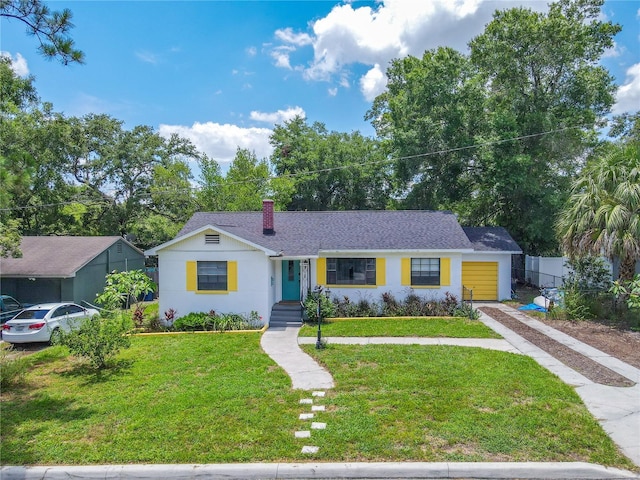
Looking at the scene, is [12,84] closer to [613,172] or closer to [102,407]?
[102,407]

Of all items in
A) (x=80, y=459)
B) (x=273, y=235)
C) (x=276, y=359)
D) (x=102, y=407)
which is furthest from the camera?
(x=273, y=235)

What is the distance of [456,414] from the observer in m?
6.50

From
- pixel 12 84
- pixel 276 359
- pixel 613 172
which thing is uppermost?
pixel 12 84

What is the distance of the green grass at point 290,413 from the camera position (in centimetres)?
549

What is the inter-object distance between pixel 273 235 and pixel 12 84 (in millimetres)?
11070

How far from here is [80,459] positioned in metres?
5.42

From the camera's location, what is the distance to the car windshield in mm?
12375

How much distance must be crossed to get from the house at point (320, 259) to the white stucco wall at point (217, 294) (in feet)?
0.12

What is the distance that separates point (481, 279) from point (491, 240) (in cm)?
213

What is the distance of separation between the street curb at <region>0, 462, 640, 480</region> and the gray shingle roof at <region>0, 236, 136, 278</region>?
13.3 meters

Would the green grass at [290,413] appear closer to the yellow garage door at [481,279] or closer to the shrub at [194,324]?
the shrub at [194,324]

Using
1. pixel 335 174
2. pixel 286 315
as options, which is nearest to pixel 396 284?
pixel 286 315

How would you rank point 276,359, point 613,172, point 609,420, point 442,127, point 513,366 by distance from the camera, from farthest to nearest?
1. point 442,127
2. point 613,172
3. point 276,359
4. point 513,366
5. point 609,420

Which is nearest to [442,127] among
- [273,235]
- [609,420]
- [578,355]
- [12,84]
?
[273,235]
